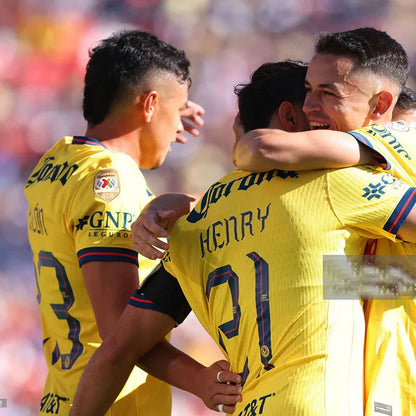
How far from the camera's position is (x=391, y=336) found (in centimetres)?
126

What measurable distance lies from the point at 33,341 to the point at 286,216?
9.32ft

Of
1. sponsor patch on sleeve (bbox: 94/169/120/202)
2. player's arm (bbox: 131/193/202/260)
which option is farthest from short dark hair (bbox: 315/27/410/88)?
sponsor patch on sleeve (bbox: 94/169/120/202)

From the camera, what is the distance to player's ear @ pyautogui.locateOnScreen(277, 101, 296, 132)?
1664mm

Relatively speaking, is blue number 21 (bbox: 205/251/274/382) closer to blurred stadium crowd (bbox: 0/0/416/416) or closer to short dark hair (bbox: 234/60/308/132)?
short dark hair (bbox: 234/60/308/132)

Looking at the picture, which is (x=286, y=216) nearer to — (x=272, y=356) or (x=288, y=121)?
(x=272, y=356)

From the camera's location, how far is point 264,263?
1339mm

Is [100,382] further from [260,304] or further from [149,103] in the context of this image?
[149,103]

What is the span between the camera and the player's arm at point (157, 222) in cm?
152

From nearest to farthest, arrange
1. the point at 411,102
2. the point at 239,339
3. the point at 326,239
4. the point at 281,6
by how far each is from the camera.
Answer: the point at 326,239, the point at 239,339, the point at 411,102, the point at 281,6

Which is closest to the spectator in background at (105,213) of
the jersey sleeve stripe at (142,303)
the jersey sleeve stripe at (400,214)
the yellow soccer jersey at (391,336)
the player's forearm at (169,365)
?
the player's forearm at (169,365)

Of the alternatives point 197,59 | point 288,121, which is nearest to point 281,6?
point 197,59

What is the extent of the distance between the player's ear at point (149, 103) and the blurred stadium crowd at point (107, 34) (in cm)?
155

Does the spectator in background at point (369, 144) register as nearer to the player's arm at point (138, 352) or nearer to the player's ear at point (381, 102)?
the player's ear at point (381, 102)

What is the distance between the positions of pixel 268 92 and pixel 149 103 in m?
0.83
